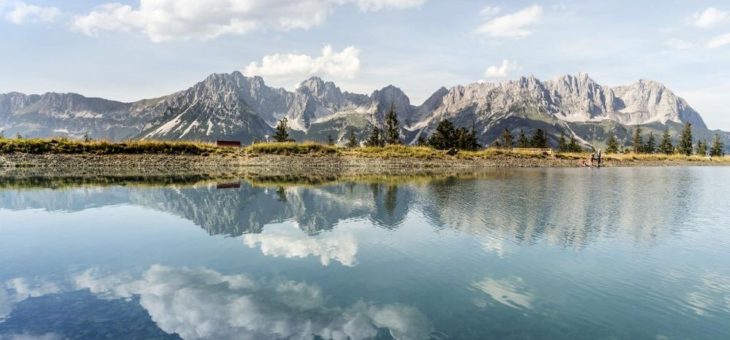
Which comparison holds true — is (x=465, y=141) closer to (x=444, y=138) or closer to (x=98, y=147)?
(x=444, y=138)

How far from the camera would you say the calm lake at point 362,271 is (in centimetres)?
1433

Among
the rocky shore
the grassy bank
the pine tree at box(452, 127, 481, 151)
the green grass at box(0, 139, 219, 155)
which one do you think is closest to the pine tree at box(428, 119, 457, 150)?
the pine tree at box(452, 127, 481, 151)

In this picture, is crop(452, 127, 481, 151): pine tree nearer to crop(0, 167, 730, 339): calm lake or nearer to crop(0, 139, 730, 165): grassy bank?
crop(0, 139, 730, 165): grassy bank

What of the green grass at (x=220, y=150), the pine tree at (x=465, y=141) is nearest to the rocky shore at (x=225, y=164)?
the green grass at (x=220, y=150)

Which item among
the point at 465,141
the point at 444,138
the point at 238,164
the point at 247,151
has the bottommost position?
the point at 238,164

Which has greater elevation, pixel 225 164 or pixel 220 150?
pixel 220 150

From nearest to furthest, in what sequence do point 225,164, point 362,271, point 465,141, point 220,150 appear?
1. point 362,271
2. point 225,164
3. point 220,150
4. point 465,141

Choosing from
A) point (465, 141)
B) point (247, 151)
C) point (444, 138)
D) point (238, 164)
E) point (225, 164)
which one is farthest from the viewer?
point (465, 141)

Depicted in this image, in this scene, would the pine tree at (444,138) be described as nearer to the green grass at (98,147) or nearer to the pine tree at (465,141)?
the pine tree at (465,141)

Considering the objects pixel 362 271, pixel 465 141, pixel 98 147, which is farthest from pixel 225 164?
pixel 465 141

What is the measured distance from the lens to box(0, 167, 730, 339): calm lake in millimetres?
14328

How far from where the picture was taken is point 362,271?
2048 cm

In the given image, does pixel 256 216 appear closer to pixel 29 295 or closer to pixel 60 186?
pixel 29 295

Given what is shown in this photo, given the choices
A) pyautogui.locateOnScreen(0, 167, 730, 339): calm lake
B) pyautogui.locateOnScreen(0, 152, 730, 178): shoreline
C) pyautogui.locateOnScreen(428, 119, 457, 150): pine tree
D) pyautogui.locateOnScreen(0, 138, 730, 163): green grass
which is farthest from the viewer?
pyautogui.locateOnScreen(428, 119, 457, 150): pine tree
